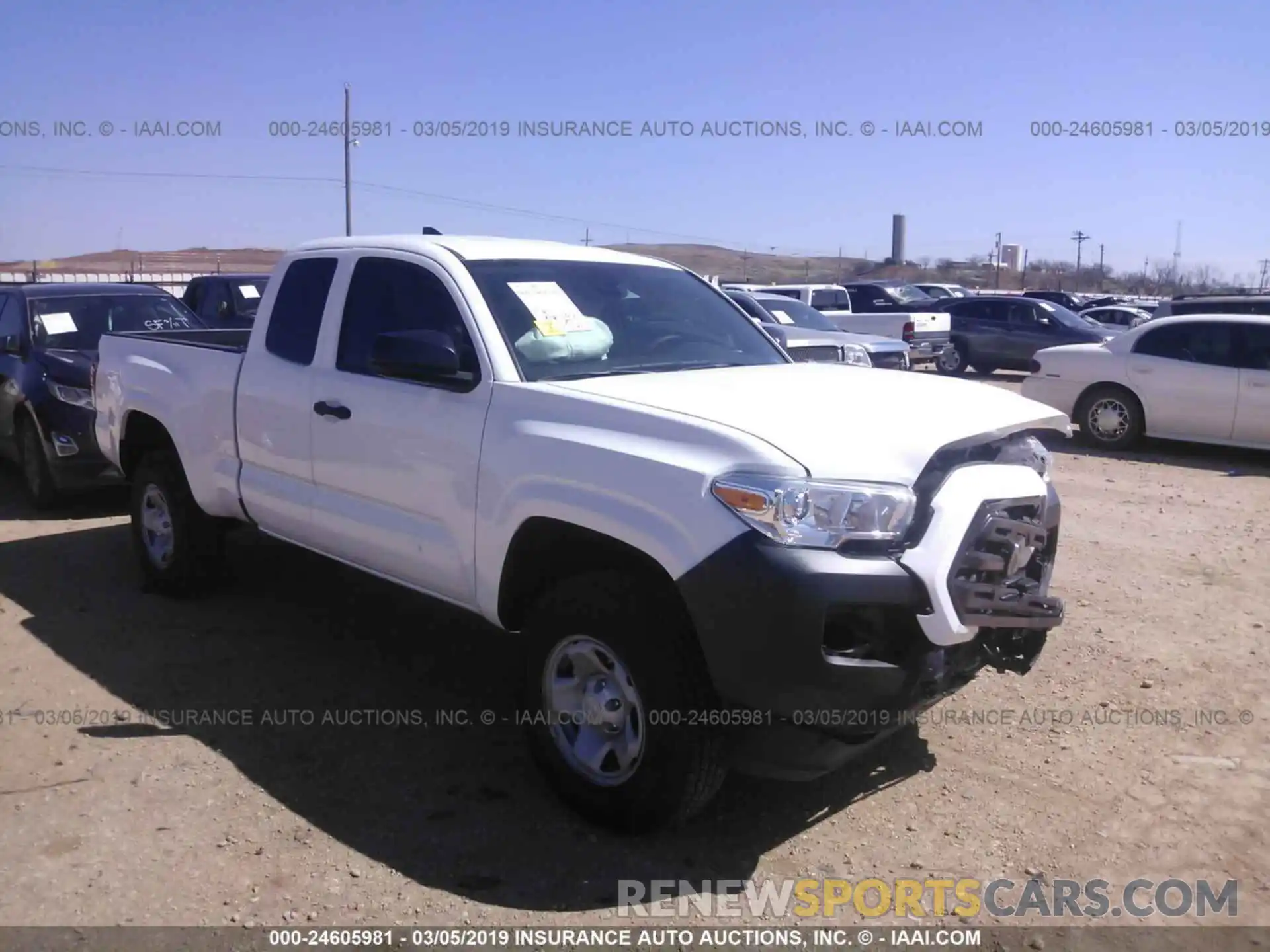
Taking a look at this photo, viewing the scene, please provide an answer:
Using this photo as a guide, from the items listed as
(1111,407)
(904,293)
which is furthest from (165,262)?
(1111,407)

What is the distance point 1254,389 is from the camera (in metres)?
11.5

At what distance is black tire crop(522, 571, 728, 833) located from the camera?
11.5 feet

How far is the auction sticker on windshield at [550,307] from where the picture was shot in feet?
14.4

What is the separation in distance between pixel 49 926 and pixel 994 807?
3.24 metres

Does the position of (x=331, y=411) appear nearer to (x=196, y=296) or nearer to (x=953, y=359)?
(x=196, y=296)

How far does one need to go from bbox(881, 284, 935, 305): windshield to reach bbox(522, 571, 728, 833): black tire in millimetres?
22475

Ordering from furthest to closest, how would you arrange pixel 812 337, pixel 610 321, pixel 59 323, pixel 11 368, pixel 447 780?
1. pixel 812 337
2. pixel 59 323
3. pixel 11 368
4. pixel 610 321
5. pixel 447 780

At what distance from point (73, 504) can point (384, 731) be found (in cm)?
579

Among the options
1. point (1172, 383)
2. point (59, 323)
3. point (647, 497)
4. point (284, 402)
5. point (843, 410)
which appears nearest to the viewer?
point (647, 497)

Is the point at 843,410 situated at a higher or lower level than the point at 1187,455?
higher

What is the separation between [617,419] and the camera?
12.2 ft

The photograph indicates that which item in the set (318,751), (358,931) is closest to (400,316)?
(318,751)

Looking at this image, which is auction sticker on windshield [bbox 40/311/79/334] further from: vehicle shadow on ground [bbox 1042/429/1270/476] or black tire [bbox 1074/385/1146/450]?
black tire [bbox 1074/385/1146/450]

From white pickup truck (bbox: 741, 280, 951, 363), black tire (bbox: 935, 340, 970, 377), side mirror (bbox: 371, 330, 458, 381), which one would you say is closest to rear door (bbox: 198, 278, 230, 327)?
white pickup truck (bbox: 741, 280, 951, 363)
